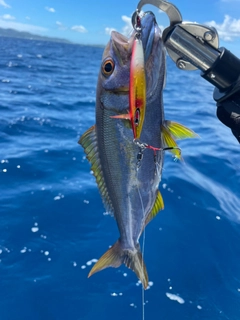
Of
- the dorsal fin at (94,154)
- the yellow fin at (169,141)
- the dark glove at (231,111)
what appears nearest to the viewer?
the dark glove at (231,111)

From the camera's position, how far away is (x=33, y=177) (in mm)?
6488

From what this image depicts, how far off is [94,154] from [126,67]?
67 cm

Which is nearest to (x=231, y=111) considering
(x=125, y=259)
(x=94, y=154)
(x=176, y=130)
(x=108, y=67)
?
(x=176, y=130)

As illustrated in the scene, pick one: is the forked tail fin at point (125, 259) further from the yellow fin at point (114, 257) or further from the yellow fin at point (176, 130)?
the yellow fin at point (176, 130)

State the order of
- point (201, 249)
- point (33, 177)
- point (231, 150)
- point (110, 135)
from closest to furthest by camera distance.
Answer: point (110, 135) → point (201, 249) → point (33, 177) → point (231, 150)

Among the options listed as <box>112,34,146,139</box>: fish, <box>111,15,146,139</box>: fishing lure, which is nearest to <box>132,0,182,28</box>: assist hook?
<box>111,15,146,139</box>: fishing lure

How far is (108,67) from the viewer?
1.84 m

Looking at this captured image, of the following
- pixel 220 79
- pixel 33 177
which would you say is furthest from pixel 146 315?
pixel 33 177

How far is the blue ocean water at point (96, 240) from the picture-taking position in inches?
154

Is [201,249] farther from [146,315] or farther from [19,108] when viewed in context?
[19,108]

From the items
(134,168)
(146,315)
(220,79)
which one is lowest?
(146,315)

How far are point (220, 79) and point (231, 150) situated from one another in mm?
7784

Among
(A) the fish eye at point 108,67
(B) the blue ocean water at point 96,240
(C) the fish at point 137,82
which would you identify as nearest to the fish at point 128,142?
(A) the fish eye at point 108,67

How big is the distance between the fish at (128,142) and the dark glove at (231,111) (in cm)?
24
